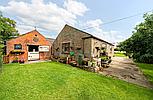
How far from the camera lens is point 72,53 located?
2058cm

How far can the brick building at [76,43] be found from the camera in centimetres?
1862

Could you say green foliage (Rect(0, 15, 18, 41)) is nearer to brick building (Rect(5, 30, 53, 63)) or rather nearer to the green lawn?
brick building (Rect(5, 30, 53, 63))

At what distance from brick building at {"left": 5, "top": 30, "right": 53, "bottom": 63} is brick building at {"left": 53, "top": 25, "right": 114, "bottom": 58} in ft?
6.79

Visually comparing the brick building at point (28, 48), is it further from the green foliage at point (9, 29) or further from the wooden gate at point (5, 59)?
the green foliage at point (9, 29)

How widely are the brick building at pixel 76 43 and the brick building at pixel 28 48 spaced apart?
2.07 meters

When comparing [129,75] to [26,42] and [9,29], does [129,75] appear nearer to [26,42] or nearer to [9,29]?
[26,42]

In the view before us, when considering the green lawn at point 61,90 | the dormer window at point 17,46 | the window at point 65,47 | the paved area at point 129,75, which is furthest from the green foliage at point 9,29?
the paved area at point 129,75

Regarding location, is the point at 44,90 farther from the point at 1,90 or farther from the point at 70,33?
the point at 70,33

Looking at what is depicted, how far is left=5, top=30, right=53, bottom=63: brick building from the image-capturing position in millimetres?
17973

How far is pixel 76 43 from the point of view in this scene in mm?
20500

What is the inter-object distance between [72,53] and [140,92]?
12.9 m

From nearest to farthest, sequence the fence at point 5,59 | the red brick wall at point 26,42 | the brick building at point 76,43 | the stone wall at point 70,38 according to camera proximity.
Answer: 1. the fence at point 5,59
2. the red brick wall at point 26,42
3. the brick building at point 76,43
4. the stone wall at point 70,38

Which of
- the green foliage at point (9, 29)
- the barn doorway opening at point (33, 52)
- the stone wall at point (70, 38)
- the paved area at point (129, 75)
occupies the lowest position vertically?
the paved area at point (129, 75)

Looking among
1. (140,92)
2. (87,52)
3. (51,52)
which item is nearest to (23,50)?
(51,52)
